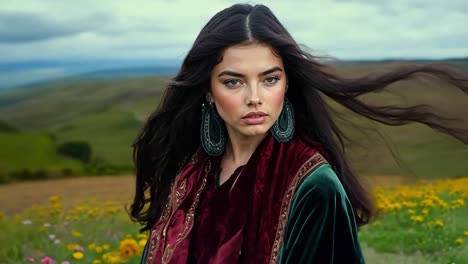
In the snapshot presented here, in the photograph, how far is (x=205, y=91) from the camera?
3902 millimetres

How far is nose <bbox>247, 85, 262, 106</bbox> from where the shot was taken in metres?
3.49

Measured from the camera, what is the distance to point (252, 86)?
3504mm

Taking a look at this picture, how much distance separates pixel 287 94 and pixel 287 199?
0.50 m

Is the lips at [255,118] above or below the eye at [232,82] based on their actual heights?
below

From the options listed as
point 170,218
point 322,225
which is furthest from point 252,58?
point 170,218

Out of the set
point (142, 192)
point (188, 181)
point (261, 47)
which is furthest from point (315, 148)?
point (142, 192)

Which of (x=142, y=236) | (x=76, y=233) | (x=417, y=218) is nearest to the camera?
(x=76, y=233)

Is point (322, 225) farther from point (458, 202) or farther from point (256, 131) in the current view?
point (458, 202)

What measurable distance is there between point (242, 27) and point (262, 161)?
0.52 m

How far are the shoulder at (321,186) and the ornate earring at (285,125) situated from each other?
0.24m

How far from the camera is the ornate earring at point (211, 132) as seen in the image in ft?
12.8

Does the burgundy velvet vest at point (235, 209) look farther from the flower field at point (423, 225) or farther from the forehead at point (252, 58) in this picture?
the flower field at point (423, 225)

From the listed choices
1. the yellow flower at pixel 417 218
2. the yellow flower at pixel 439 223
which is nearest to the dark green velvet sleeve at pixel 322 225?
the yellow flower at pixel 439 223

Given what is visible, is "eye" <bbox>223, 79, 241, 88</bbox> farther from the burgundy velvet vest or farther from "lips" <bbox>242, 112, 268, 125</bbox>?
the burgundy velvet vest
